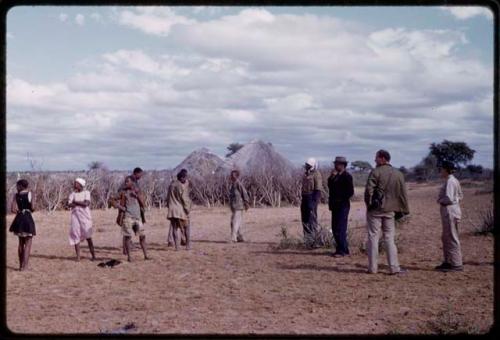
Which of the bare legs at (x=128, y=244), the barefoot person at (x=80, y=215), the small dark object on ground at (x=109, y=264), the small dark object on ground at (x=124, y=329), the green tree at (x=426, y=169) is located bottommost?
the small dark object on ground at (x=124, y=329)

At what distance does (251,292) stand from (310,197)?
398 cm

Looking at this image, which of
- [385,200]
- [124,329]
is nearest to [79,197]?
[124,329]

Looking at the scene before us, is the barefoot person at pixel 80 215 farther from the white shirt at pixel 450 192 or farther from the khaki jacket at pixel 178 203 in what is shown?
the white shirt at pixel 450 192

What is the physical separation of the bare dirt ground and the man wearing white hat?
1.36 ft

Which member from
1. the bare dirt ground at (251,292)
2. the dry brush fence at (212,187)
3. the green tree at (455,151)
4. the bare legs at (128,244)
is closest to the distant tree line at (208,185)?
the dry brush fence at (212,187)

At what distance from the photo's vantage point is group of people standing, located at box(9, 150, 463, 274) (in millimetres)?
8016

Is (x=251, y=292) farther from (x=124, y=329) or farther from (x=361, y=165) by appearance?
(x=361, y=165)

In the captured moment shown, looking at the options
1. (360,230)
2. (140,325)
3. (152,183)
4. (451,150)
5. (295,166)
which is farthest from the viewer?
(451,150)

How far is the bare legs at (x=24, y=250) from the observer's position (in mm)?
8875

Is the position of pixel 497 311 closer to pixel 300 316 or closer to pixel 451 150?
pixel 300 316

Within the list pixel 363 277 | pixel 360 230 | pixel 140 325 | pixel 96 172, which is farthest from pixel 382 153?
pixel 96 172

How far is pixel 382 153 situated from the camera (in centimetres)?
814

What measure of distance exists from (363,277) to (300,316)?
218 cm

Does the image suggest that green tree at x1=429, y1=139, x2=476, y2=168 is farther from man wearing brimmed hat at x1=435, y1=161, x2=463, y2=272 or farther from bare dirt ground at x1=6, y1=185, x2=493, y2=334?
man wearing brimmed hat at x1=435, y1=161, x2=463, y2=272
